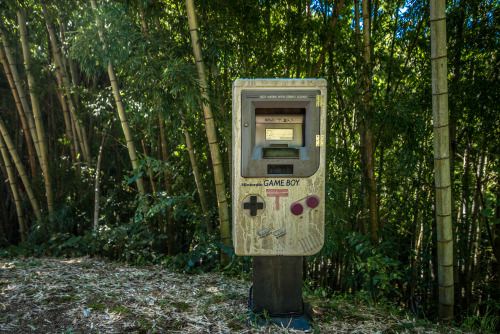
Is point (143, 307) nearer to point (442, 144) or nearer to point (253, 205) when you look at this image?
point (253, 205)

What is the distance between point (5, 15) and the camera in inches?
176

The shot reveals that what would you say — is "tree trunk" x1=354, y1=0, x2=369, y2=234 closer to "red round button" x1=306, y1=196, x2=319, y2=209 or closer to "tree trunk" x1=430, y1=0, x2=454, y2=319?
"tree trunk" x1=430, y1=0, x2=454, y2=319

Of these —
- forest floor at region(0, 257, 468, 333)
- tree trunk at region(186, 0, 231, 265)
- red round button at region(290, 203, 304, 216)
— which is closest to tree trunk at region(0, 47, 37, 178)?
forest floor at region(0, 257, 468, 333)

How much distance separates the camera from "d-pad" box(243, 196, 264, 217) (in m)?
2.24

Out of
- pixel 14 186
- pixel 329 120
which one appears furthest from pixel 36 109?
pixel 329 120

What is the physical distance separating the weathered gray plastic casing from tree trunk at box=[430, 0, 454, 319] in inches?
37.2

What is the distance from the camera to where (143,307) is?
2617 millimetres

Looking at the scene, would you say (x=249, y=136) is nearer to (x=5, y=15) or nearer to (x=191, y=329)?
(x=191, y=329)

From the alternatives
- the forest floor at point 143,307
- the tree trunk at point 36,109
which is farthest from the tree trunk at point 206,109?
the tree trunk at point 36,109

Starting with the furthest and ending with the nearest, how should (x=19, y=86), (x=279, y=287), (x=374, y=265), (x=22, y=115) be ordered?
1. (x=22, y=115)
2. (x=19, y=86)
3. (x=374, y=265)
4. (x=279, y=287)

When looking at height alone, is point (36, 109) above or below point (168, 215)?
above

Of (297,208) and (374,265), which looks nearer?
(297,208)

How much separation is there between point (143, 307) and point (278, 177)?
1335 mm

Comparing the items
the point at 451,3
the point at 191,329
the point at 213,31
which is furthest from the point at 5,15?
the point at 451,3
